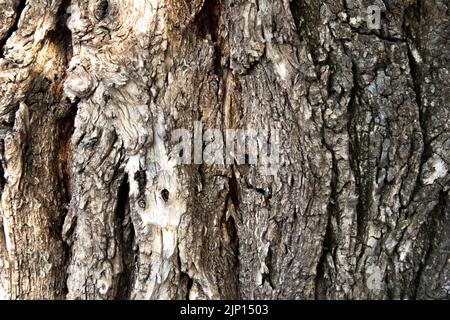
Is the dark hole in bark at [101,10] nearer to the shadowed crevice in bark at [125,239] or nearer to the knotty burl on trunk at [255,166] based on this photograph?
the knotty burl on trunk at [255,166]

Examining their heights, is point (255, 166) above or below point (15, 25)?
below

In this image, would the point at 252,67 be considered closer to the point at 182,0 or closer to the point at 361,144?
the point at 182,0

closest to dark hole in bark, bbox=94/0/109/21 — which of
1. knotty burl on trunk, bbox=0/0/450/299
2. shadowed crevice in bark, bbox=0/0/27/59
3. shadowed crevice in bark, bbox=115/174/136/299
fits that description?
knotty burl on trunk, bbox=0/0/450/299

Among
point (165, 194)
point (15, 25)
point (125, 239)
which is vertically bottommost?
point (125, 239)

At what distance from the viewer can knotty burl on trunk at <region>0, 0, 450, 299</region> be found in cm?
174

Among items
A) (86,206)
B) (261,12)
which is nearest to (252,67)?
(261,12)

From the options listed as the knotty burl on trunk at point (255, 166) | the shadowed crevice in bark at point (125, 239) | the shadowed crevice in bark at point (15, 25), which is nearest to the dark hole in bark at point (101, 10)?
the knotty burl on trunk at point (255, 166)

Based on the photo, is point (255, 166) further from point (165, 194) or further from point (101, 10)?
point (101, 10)

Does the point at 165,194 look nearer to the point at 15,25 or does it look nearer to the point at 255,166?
the point at 255,166

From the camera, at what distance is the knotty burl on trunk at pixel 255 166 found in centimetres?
174

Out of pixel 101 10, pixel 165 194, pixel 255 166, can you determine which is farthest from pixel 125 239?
pixel 101 10

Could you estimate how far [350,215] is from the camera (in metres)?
1.74

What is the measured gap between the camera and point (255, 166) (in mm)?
1792

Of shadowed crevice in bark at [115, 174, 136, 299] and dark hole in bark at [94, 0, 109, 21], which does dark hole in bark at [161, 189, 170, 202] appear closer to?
shadowed crevice in bark at [115, 174, 136, 299]
